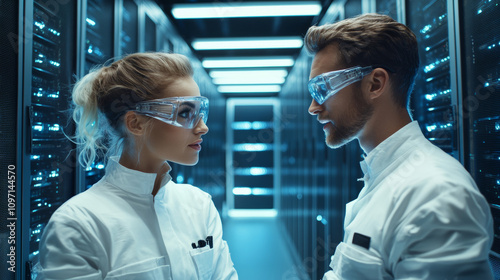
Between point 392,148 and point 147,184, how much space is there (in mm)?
903

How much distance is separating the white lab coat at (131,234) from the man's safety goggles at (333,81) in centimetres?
67

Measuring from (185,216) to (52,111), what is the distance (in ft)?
3.07

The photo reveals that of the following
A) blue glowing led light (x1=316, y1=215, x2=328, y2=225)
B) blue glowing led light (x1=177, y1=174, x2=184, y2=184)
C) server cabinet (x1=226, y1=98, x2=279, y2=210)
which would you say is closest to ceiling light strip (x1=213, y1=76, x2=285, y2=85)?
server cabinet (x1=226, y1=98, x2=279, y2=210)

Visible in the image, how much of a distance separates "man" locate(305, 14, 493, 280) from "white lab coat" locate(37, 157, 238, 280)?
1.69 ft

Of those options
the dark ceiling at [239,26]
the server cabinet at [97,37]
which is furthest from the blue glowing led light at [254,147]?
the server cabinet at [97,37]

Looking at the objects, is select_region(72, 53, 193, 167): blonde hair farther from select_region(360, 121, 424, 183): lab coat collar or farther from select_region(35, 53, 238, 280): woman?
select_region(360, 121, 424, 183): lab coat collar

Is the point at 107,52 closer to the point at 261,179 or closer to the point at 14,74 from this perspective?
the point at 14,74

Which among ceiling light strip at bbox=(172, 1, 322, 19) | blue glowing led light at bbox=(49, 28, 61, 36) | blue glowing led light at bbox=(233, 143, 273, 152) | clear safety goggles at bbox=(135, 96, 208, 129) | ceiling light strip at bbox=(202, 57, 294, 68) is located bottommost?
blue glowing led light at bbox=(233, 143, 273, 152)

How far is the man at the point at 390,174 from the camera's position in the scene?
774 millimetres

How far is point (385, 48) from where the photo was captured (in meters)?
1.15

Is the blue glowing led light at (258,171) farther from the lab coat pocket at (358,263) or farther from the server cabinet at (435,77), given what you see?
the lab coat pocket at (358,263)

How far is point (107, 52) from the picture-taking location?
2.18 meters

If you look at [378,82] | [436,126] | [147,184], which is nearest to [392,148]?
[378,82]

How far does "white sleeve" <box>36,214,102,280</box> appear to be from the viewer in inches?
37.0
